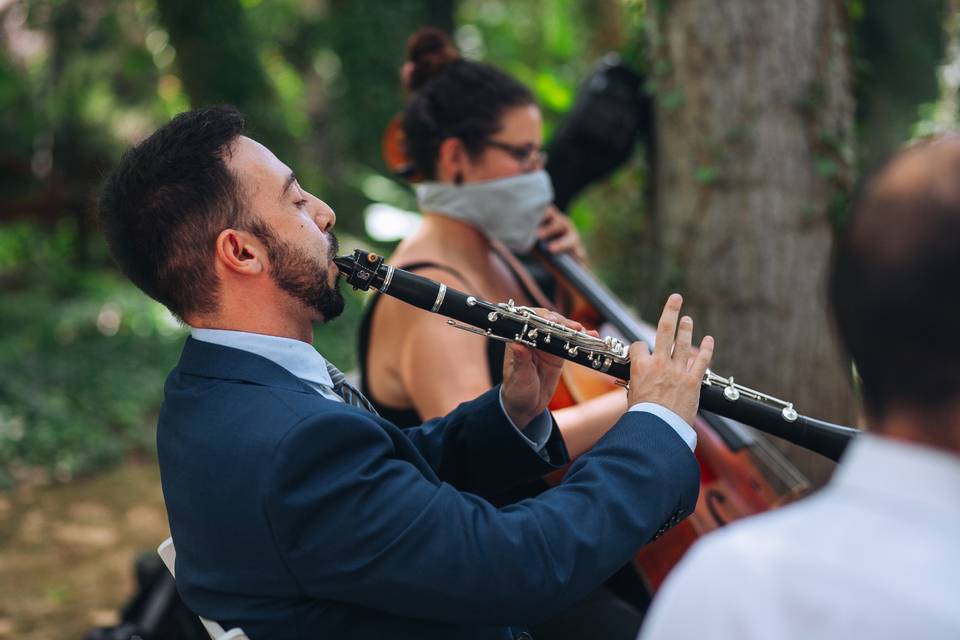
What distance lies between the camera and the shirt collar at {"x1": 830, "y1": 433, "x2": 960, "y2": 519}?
0.93 meters

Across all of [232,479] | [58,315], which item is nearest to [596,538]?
[232,479]

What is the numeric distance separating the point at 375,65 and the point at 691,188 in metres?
5.46

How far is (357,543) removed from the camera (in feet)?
4.79

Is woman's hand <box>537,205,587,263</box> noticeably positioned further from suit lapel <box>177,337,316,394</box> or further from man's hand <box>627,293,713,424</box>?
suit lapel <box>177,337,316,394</box>

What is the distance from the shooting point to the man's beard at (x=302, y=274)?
1.74 meters

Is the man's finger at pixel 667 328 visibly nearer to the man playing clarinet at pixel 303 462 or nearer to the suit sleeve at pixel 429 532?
the man playing clarinet at pixel 303 462

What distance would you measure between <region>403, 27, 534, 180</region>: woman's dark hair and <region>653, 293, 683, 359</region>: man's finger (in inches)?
53.9

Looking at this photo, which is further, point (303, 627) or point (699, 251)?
point (699, 251)

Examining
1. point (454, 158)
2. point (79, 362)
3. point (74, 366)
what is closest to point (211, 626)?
point (454, 158)

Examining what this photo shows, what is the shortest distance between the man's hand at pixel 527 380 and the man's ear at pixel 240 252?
21.1 inches

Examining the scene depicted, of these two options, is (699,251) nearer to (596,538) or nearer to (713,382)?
(713,382)

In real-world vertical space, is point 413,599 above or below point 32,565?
above

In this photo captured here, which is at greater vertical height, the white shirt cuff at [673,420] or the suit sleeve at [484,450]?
the white shirt cuff at [673,420]

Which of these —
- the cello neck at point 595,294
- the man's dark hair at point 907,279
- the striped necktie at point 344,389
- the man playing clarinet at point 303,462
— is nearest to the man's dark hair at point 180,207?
the man playing clarinet at point 303,462
